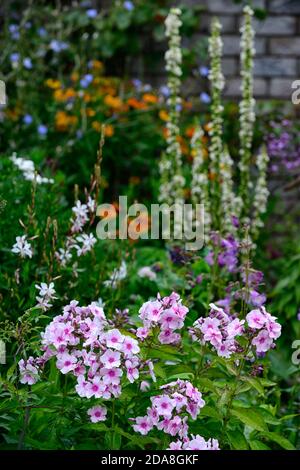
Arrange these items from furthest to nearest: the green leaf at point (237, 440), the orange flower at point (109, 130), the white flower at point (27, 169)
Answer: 1. the orange flower at point (109, 130)
2. the white flower at point (27, 169)
3. the green leaf at point (237, 440)

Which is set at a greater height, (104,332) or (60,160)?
(60,160)

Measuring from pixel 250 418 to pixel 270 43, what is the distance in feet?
15.1

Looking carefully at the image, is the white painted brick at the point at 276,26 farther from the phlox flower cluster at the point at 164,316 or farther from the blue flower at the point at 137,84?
the phlox flower cluster at the point at 164,316

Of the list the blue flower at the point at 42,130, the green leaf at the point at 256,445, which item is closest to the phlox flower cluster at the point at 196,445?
the green leaf at the point at 256,445

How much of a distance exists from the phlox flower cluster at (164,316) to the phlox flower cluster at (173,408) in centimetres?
13

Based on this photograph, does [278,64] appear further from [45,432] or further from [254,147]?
[45,432]

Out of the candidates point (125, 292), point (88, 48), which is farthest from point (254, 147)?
point (125, 292)

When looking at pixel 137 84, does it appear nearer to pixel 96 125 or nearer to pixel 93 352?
pixel 96 125

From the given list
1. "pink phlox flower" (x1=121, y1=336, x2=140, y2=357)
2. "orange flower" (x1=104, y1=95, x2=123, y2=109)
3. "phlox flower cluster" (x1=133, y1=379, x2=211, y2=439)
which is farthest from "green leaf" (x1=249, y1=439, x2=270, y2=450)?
"orange flower" (x1=104, y1=95, x2=123, y2=109)

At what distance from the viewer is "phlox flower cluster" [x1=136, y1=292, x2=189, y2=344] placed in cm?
202

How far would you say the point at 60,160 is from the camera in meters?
5.54

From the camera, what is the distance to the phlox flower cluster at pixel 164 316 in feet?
6.64

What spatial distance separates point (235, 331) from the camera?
2021 millimetres
